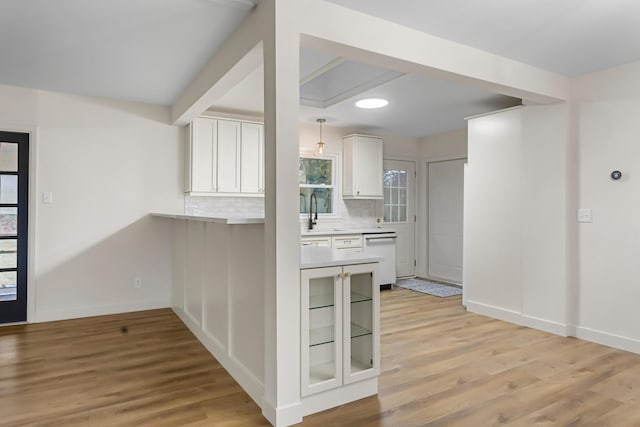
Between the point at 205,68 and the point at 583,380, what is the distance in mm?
3717

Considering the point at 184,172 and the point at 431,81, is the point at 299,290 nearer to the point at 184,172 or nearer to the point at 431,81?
the point at 431,81

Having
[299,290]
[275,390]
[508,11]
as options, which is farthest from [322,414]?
[508,11]

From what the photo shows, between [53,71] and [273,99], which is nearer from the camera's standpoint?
[273,99]

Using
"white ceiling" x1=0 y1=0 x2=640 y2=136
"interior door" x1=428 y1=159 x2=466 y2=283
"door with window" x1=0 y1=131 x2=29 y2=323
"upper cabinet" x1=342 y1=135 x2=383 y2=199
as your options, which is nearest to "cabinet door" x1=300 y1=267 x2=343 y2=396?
"white ceiling" x1=0 y1=0 x2=640 y2=136

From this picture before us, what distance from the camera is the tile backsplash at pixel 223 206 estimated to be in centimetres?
478

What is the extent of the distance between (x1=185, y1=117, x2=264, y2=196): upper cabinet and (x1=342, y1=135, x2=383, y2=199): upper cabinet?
5.26ft

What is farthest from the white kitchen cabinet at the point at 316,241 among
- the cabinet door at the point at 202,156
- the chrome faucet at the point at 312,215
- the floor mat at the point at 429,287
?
the floor mat at the point at 429,287

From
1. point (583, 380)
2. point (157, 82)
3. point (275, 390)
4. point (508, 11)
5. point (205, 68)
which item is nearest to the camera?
point (275, 390)

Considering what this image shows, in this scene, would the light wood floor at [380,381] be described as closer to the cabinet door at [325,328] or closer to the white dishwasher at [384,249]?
the cabinet door at [325,328]

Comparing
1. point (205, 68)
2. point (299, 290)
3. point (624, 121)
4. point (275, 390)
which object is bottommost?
point (275, 390)

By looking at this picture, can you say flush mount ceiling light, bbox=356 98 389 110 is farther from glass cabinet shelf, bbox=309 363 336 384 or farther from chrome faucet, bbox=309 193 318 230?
glass cabinet shelf, bbox=309 363 336 384

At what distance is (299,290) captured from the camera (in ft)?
7.31

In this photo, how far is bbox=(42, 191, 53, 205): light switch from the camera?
4098 mm

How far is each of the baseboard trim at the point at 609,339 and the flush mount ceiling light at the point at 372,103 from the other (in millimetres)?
2970
